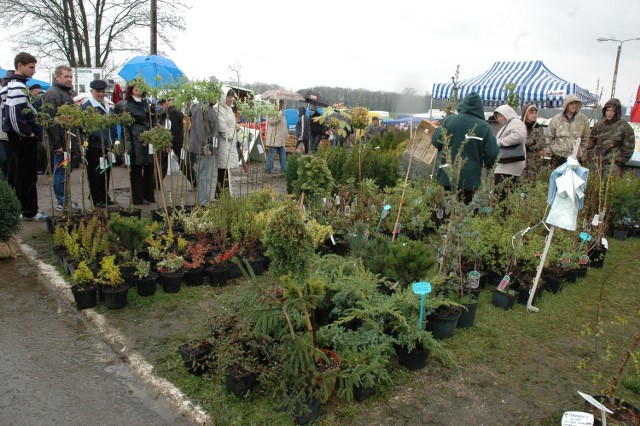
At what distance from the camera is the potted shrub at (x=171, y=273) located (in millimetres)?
4230

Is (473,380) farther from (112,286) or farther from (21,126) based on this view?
(21,126)

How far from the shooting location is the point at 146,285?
4129 millimetres

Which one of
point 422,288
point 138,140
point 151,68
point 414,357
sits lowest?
point 414,357

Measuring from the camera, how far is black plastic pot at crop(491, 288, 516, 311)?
424cm

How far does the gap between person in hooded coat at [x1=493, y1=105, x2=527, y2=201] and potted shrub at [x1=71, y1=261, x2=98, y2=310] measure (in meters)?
5.17

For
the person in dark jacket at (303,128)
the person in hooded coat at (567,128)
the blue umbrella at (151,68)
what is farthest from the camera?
the person in dark jacket at (303,128)

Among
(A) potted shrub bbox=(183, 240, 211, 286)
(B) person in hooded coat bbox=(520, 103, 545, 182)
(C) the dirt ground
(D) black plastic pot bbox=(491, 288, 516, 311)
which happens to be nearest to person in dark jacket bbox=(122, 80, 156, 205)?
(A) potted shrub bbox=(183, 240, 211, 286)

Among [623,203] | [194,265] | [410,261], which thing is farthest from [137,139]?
[623,203]

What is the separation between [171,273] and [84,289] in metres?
0.75

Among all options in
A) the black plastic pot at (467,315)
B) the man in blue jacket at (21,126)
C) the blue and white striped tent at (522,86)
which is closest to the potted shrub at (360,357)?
the black plastic pot at (467,315)

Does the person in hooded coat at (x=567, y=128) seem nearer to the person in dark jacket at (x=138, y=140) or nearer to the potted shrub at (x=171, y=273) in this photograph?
the potted shrub at (x=171, y=273)

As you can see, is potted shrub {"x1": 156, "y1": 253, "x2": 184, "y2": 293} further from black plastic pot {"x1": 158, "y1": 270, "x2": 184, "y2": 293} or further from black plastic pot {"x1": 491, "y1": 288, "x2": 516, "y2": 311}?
black plastic pot {"x1": 491, "y1": 288, "x2": 516, "y2": 311}

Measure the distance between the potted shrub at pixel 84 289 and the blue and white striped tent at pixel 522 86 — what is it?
11784 mm

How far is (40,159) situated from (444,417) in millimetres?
10169
